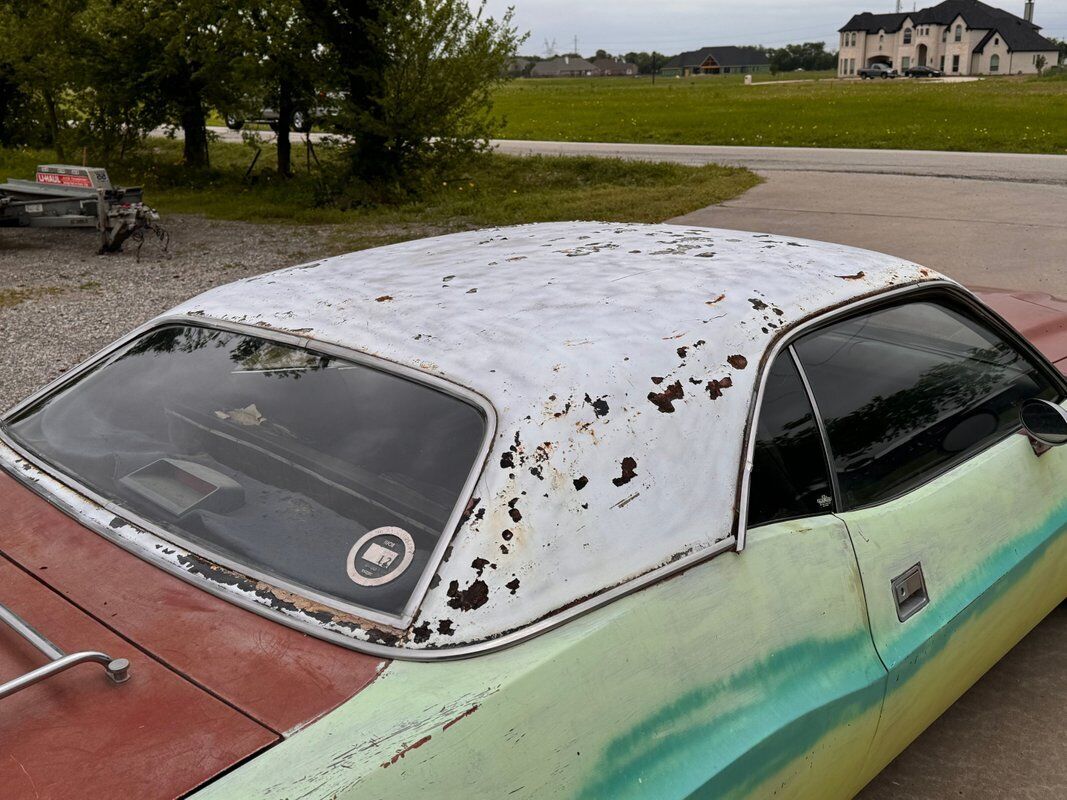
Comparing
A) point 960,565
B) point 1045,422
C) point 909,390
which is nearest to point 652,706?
point 960,565

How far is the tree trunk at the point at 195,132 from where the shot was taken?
17250 mm

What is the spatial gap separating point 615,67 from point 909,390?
15756cm

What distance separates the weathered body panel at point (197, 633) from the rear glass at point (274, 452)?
106mm

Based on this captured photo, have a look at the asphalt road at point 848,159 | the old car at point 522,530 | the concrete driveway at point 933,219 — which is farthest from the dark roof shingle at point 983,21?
the old car at point 522,530

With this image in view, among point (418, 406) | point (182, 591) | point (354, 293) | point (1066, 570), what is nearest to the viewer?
point (182, 591)

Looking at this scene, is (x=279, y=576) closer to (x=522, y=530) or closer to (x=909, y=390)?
(x=522, y=530)

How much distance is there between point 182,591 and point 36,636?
24 cm

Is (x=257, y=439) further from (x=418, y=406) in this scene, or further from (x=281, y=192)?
(x=281, y=192)

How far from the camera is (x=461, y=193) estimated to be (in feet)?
50.7

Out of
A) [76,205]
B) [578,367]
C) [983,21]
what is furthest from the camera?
[983,21]

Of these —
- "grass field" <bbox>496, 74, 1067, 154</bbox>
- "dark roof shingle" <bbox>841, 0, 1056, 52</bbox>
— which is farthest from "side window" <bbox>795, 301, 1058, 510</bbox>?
"dark roof shingle" <bbox>841, 0, 1056, 52</bbox>

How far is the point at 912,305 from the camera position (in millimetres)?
2463

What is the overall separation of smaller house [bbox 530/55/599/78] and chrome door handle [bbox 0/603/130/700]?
5620 inches

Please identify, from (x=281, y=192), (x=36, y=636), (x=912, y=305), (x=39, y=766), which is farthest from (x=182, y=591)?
(x=281, y=192)
